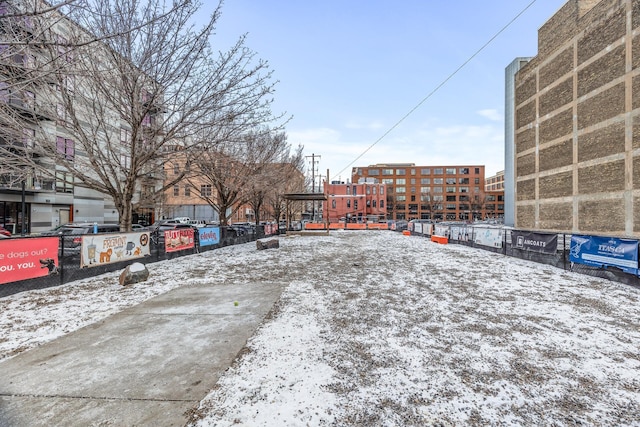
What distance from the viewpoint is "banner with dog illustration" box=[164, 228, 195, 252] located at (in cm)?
1368

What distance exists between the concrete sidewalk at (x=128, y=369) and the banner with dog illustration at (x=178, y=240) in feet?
26.8

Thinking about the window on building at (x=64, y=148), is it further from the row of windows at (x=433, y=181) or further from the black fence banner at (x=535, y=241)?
the row of windows at (x=433, y=181)

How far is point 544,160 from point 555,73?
26.5 ft

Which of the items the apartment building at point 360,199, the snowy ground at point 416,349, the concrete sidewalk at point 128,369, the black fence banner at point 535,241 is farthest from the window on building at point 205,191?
the apartment building at point 360,199

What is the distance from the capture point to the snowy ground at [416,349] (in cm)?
304

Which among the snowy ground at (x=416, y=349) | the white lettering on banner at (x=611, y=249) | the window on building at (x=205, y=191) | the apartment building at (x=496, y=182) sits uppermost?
the apartment building at (x=496, y=182)

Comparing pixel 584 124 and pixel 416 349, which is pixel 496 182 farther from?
pixel 416 349

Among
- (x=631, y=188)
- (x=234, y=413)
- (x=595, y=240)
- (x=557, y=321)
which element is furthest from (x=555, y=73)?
(x=234, y=413)

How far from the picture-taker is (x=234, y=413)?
9.70 feet

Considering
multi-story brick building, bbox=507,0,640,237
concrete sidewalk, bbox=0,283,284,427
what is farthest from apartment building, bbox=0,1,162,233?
multi-story brick building, bbox=507,0,640,237

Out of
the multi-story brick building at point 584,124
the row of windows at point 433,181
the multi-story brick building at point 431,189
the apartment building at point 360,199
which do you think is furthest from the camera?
the row of windows at point 433,181

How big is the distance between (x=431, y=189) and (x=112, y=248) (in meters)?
108

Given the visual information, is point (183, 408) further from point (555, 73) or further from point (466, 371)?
point (555, 73)

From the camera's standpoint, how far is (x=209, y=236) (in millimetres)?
17438
